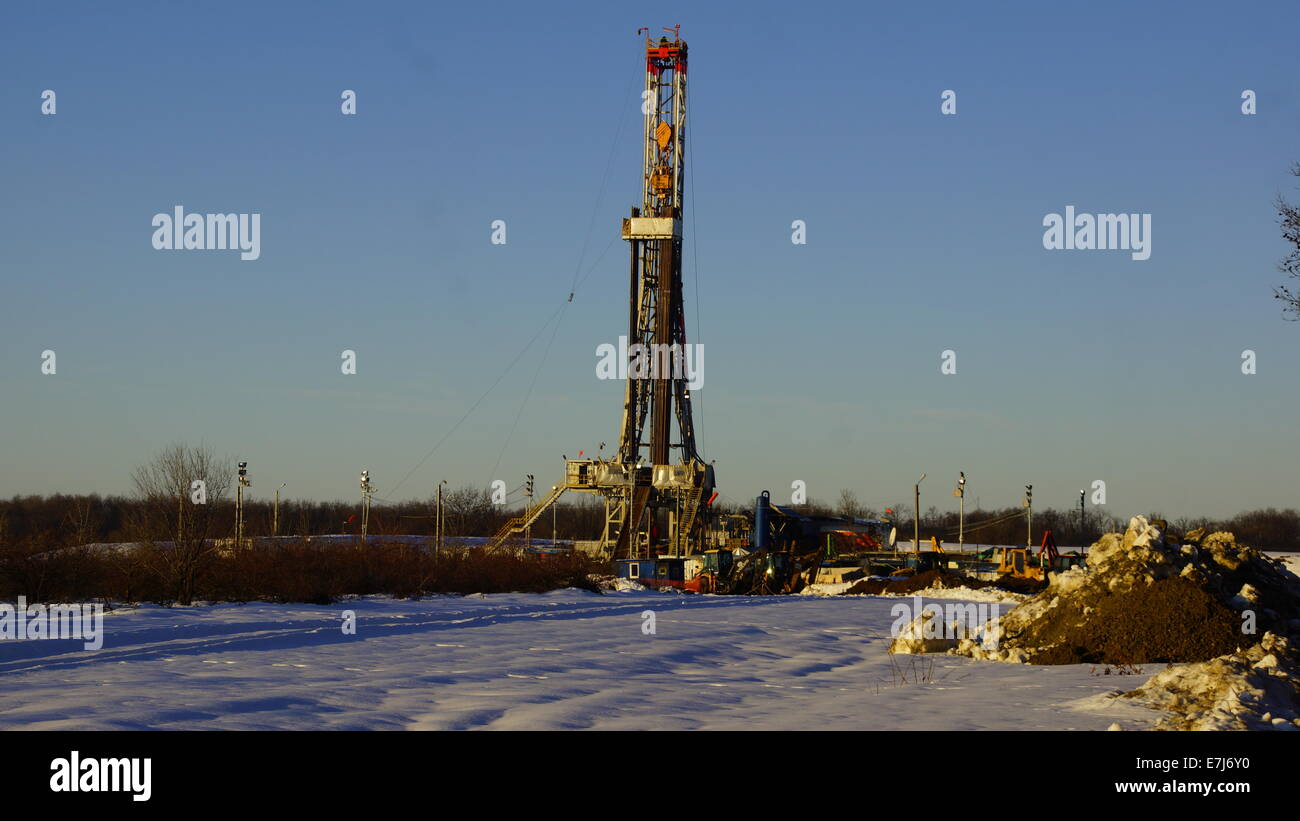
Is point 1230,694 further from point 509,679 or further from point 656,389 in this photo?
point 656,389

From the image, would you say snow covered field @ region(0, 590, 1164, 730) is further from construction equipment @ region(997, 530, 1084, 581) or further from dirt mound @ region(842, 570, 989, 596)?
dirt mound @ region(842, 570, 989, 596)

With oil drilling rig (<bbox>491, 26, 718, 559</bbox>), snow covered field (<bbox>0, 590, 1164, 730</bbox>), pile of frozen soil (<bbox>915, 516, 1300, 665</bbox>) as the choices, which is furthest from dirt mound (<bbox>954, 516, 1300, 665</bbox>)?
oil drilling rig (<bbox>491, 26, 718, 559</bbox>)

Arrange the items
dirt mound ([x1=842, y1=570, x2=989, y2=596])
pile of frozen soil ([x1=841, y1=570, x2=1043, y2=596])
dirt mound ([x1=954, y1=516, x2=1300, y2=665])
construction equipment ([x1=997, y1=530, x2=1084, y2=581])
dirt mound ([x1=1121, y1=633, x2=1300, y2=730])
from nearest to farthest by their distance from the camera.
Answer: dirt mound ([x1=1121, y1=633, x2=1300, y2=730])
dirt mound ([x1=954, y1=516, x2=1300, y2=665])
construction equipment ([x1=997, y1=530, x2=1084, y2=581])
pile of frozen soil ([x1=841, y1=570, x2=1043, y2=596])
dirt mound ([x1=842, y1=570, x2=989, y2=596])

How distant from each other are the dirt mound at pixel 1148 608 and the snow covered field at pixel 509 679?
3.53 feet

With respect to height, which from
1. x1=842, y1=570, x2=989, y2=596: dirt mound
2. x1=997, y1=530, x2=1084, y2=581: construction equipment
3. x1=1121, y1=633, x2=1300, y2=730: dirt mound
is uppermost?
x1=1121, y1=633, x2=1300, y2=730: dirt mound

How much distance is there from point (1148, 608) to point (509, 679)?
33.1 feet

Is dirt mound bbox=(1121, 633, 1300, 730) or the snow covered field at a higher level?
dirt mound bbox=(1121, 633, 1300, 730)

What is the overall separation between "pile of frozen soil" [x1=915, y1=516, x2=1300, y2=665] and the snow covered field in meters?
0.97

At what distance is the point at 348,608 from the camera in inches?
Answer: 1118

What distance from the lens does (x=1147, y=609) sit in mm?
19219

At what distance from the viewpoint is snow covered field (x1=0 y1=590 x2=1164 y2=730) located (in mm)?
11930

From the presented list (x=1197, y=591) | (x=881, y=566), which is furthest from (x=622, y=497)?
(x=1197, y=591)
